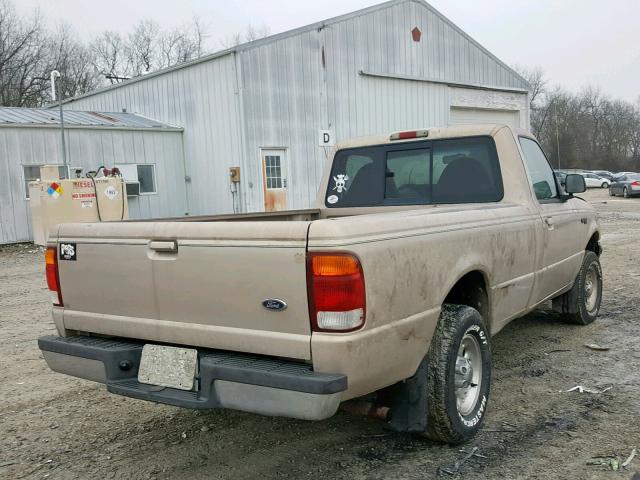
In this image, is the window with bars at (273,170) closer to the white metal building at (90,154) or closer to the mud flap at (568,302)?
the white metal building at (90,154)

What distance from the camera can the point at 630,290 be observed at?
25.8ft

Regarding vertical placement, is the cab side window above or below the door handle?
above

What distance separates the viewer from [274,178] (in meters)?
17.4

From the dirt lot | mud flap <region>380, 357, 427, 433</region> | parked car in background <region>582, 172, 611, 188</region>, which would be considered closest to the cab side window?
the dirt lot

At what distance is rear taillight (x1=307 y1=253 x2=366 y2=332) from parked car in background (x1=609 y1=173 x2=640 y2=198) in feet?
111

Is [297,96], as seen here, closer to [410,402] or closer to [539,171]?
[539,171]

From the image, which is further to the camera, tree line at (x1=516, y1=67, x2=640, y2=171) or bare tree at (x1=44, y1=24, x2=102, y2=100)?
tree line at (x1=516, y1=67, x2=640, y2=171)

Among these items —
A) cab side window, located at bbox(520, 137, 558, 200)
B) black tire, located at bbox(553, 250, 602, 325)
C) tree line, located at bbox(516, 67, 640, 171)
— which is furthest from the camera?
tree line, located at bbox(516, 67, 640, 171)

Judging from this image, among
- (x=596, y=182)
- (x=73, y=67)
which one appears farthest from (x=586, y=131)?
(x=73, y=67)

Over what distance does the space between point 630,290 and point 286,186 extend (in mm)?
11339

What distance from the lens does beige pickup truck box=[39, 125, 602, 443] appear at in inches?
103

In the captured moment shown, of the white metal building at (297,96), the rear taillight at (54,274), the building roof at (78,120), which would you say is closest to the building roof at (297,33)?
the white metal building at (297,96)

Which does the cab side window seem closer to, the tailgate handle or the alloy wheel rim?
the alloy wheel rim

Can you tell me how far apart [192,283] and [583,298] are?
14.6 feet
